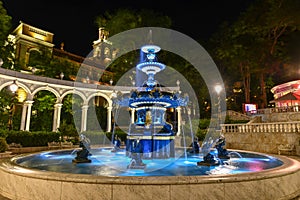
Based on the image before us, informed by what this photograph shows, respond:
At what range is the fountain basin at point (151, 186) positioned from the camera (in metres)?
3.96

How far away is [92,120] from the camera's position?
93.2 ft

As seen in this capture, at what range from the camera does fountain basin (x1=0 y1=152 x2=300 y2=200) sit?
13.0 ft

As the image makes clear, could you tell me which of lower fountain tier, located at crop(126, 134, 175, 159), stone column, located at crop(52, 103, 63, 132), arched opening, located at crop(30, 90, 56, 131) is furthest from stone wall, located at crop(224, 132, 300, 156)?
arched opening, located at crop(30, 90, 56, 131)

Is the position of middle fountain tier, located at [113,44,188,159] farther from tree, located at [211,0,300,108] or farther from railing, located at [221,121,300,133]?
tree, located at [211,0,300,108]

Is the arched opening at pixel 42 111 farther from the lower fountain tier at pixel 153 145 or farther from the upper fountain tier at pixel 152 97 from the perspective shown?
the lower fountain tier at pixel 153 145

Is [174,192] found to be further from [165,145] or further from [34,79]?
[34,79]

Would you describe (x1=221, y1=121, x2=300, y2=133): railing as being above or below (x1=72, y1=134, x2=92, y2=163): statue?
above

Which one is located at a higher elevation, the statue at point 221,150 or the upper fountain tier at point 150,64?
the upper fountain tier at point 150,64

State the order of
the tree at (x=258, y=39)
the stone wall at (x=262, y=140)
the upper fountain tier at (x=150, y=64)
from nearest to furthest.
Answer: the upper fountain tier at (x=150, y=64) < the stone wall at (x=262, y=140) < the tree at (x=258, y=39)

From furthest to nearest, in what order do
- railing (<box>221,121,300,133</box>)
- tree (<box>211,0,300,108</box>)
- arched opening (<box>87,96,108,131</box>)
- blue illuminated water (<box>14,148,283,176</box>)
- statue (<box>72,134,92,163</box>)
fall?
arched opening (<box>87,96,108,131</box>), tree (<box>211,0,300,108</box>), railing (<box>221,121,300,133</box>), statue (<box>72,134,92,163</box>), blue illuminated water (<box>14,148,283,176</box>)

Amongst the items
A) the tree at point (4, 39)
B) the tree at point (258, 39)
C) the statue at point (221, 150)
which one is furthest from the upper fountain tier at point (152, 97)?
the tree at point (258, 39)

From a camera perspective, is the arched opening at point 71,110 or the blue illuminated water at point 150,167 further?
the arched opening at point 71,110

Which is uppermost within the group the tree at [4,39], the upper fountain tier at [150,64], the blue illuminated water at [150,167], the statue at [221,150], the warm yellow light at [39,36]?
the warm yellow light at [39,36]

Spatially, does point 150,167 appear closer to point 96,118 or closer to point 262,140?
point 262,140
